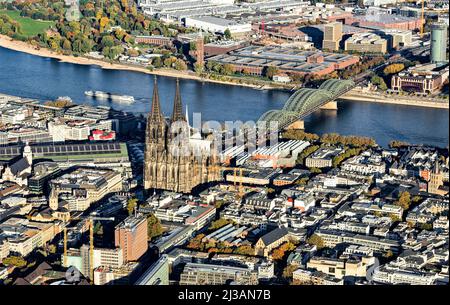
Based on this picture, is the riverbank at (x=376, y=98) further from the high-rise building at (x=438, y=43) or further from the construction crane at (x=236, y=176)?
the construction crane at (x=236, y=176)

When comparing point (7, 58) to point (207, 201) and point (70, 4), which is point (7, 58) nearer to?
point (70, 4)

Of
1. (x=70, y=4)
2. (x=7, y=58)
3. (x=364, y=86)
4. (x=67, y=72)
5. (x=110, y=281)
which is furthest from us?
(x=70, y=4)

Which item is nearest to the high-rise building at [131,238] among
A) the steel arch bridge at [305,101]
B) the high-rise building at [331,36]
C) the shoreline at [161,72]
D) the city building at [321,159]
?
the city building at [321,159]

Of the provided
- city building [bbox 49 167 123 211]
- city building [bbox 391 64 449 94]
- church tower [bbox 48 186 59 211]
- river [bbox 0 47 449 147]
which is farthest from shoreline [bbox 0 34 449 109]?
church tower [bbox 48 186 59 211]

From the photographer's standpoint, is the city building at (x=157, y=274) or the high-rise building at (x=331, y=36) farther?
the high-rise building at (x=331, y=36)

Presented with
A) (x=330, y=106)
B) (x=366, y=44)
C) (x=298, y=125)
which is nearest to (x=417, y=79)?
(x=330, y=106)

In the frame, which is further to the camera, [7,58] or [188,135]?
[7,58]

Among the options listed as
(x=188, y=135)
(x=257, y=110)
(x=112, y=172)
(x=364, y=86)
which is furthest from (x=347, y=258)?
(x=364, y=86)
